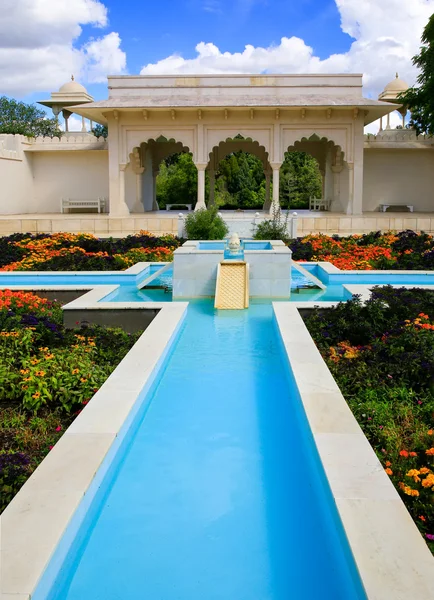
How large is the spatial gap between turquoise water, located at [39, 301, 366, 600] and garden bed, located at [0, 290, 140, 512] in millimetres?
474

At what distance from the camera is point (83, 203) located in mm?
21391

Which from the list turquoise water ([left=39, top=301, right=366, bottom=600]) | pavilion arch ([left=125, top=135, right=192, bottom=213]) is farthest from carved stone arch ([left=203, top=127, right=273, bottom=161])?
turquoise water ([left=39, top=301, right=366, bottom=600])

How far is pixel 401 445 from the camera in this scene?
3.57 meters

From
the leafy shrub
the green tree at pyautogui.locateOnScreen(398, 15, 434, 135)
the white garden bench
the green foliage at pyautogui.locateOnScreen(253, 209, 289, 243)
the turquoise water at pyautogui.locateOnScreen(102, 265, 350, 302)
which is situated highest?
the green tree at pyautogui.locateOnScreen(398, 15, 434, 135)

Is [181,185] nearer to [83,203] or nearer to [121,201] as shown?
[83,203]

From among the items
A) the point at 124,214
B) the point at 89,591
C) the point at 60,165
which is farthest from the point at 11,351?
the point at 60,165

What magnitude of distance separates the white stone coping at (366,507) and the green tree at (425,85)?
1587 centimetres

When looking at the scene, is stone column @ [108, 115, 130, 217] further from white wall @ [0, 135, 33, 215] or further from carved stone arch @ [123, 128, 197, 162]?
white wall @ [0, 135, 33, 215]

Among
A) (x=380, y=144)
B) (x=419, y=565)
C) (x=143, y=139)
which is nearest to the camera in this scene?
(x=419, y=565)

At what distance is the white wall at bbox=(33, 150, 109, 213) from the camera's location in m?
21.3

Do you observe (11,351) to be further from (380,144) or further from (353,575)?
(380,144)

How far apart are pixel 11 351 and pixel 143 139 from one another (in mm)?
14316

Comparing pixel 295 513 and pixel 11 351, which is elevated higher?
pixel 11 351

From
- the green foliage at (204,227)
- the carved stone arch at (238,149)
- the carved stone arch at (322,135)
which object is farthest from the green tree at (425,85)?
the green foliage at (204,227)
